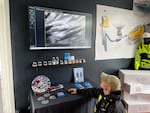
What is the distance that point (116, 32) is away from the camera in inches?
91.7

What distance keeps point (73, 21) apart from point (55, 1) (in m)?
0.34

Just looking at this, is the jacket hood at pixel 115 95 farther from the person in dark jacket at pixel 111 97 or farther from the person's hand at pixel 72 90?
the person's hand at pixel 72 90

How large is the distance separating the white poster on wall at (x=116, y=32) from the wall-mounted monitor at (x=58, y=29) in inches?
8.5

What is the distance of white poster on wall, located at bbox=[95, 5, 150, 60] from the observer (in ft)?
7.27

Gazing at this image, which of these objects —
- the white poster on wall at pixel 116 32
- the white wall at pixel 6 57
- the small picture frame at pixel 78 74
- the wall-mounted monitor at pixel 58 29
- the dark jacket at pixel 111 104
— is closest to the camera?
the dark jacket at pixel 111 104

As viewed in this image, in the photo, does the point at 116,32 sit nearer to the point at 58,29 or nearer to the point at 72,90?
the point at 58,29

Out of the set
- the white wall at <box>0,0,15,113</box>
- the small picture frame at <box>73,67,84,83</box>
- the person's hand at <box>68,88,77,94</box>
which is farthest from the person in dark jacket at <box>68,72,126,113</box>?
the white wall at <box>0,0,15,113</box>

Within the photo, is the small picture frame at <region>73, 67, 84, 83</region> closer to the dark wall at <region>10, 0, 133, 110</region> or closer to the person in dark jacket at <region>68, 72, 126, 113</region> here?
the dark wall at <region>10, 0, 133, 110</region>

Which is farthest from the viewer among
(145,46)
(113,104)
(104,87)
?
(145,46)

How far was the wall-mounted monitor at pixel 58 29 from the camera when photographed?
1727 mm

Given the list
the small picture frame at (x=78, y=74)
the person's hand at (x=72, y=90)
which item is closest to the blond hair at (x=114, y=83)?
the person's hand at (x=72, y=90)

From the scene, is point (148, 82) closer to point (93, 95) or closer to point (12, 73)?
point (93, 95)

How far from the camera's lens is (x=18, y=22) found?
67.0 inches

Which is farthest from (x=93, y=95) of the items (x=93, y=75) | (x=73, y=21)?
(x=73, y=21)
